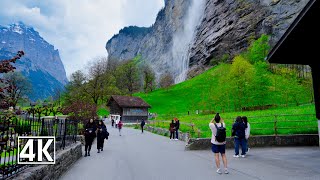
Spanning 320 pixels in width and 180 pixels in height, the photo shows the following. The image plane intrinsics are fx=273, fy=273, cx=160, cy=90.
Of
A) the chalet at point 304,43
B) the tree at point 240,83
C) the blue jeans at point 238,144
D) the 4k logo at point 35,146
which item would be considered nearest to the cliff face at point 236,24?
the tree at point 240,83

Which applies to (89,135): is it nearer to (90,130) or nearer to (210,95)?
(90,130)

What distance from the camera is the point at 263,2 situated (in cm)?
7775

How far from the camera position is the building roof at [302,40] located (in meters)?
9.62

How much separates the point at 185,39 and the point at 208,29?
21419mm

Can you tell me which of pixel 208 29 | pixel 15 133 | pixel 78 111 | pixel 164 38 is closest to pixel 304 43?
pixel 15 133

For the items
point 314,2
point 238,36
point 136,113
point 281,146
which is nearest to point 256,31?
point 238,36

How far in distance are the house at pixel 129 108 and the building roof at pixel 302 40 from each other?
46.3 meters

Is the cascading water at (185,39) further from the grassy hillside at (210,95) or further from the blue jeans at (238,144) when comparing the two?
the blue jeans at (238,144)

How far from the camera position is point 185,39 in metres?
112

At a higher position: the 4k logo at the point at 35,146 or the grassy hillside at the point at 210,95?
the grassy hillside at the point at 210,95

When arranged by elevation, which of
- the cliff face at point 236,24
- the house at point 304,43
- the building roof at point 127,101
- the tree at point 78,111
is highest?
the cliff face at point 236,24

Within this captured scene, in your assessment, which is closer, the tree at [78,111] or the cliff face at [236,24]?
the tree at [78,111]

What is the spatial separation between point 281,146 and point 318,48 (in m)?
6.04

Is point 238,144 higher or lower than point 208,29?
lower
